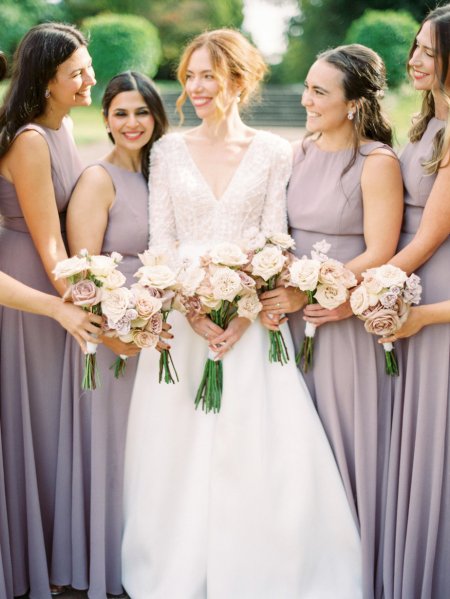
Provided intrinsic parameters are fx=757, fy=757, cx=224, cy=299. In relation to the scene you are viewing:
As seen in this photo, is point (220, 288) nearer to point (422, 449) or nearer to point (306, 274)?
point (306, 274)

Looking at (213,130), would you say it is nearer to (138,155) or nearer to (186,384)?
(138,155)

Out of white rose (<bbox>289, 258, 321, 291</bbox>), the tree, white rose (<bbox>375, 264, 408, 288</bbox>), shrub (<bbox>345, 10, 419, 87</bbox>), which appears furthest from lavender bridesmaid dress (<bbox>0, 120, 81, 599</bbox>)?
the tree

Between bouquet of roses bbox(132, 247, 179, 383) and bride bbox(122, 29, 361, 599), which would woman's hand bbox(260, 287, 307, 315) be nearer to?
bride bbox(122, 29, 361, 599)

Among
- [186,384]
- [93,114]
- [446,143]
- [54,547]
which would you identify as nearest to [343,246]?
[446,143]

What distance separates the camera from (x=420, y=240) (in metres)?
3.67

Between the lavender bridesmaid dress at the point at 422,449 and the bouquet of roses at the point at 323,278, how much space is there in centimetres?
43

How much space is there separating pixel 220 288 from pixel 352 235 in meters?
0.88

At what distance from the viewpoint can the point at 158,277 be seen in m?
3.56

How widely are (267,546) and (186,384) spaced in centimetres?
94

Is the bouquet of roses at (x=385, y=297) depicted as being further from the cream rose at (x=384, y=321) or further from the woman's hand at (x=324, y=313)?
the woman's hand at (x=324, y=313)

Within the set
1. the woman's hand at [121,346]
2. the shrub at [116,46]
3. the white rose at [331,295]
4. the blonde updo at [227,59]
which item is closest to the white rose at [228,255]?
the white rose at [331,295]

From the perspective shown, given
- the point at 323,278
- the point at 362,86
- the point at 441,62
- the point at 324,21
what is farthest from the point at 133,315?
the point at 324,21

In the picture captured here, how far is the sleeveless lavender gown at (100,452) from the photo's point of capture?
4.01m

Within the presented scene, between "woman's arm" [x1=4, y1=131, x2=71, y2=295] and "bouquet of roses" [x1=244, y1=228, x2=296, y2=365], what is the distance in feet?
3.12
